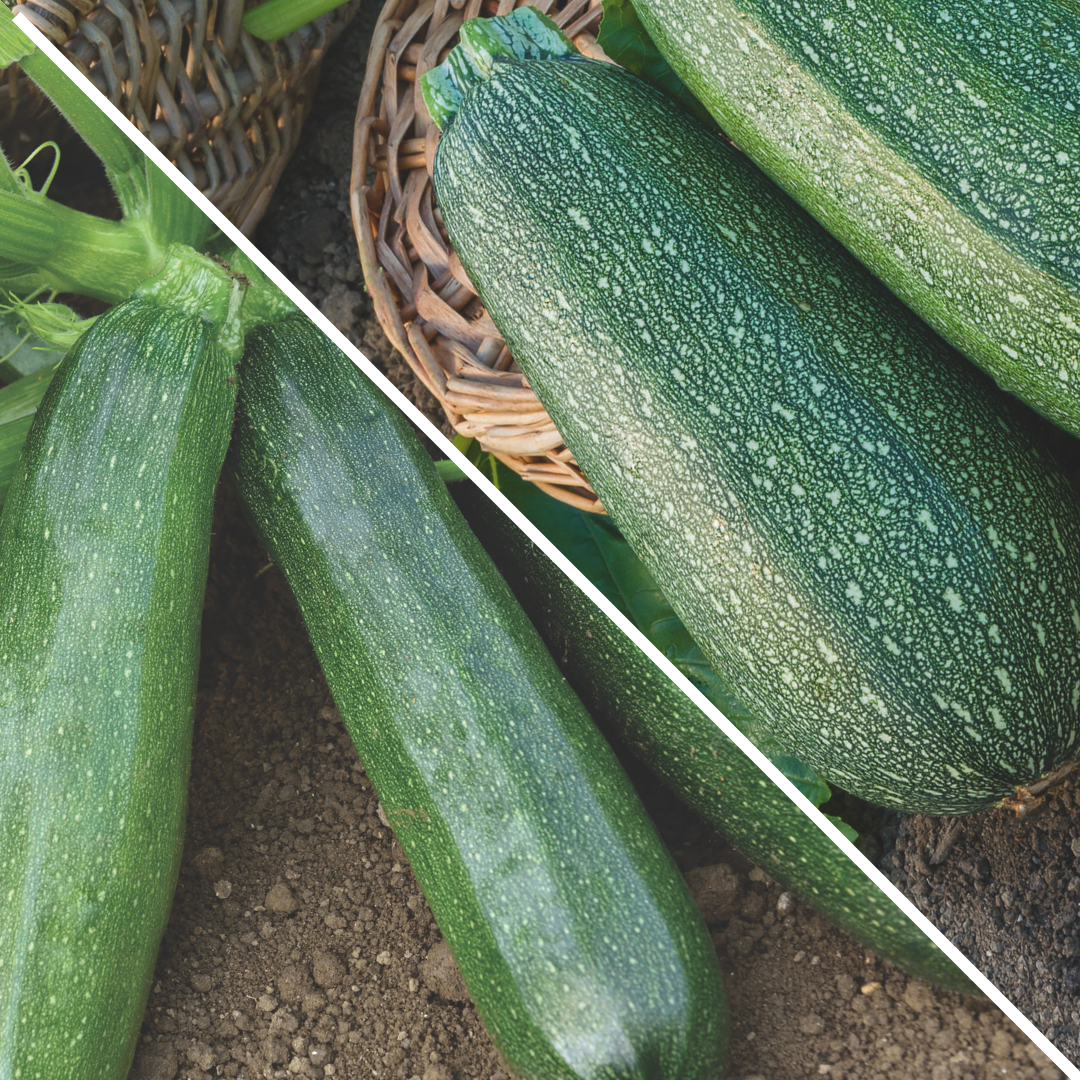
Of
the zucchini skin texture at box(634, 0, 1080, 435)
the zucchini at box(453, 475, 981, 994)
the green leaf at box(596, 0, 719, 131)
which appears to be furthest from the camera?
the green leaf at box(596, 0, 719, 131)

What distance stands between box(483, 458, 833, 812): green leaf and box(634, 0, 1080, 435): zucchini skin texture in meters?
0.56

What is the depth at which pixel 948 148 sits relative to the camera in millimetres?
1191

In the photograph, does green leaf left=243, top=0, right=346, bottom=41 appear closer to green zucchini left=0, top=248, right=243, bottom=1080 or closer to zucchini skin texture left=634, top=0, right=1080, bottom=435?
green zucchini left=0, top=248, right=243, bottom=1080

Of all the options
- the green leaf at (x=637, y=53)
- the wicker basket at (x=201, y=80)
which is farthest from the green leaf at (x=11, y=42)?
the green leaf at (x=637, y=53)

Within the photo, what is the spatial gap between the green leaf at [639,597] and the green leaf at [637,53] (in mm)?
657

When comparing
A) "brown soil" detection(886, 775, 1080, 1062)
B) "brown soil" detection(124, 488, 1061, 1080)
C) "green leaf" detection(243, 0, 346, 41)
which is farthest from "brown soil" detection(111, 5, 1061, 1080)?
→ "green leaf" detection(243, 0, 346, 41)

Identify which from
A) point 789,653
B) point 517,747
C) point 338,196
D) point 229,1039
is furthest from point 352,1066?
point 338,196

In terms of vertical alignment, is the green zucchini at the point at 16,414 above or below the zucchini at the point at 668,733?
above

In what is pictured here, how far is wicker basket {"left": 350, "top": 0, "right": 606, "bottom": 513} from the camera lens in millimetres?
1687

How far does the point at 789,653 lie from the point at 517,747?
38 cm

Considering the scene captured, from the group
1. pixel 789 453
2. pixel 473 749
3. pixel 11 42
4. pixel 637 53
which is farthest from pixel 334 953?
pixel 637 53

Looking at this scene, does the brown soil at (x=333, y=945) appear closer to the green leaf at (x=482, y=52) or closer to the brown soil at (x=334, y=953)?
the brown soil at (x=334, y=953)

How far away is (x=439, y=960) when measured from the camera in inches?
53.1

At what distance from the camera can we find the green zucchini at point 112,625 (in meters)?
1.31
